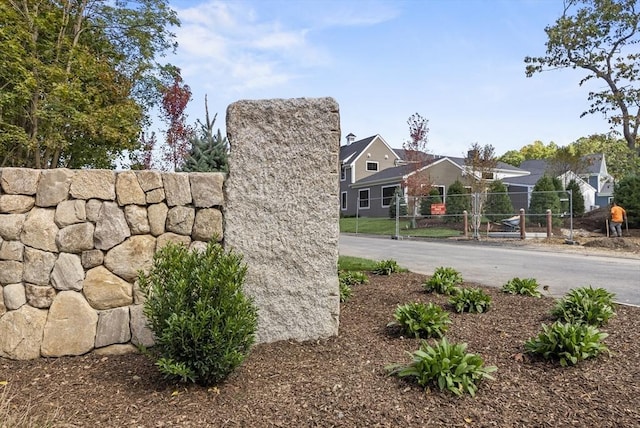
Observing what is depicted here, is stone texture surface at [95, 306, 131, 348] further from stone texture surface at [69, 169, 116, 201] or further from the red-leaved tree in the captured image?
the red-leaved tree

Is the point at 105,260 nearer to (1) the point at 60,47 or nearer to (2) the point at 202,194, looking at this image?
(2) the point at 202,194

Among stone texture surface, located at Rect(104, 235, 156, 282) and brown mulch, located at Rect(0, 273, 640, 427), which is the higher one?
stone texture surface, located at Rect(104, 235, 156, 282)

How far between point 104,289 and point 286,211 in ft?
5.63

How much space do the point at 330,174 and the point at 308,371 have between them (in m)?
1.66

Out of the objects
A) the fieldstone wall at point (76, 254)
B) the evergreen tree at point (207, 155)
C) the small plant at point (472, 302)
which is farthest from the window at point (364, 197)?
the fieldstone wall at point (76, 254)

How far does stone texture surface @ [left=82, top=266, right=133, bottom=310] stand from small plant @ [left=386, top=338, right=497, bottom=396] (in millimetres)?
2436

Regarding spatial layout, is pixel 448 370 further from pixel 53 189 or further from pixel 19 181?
pixel 19 181

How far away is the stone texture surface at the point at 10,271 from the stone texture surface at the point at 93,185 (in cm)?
Answer: 75

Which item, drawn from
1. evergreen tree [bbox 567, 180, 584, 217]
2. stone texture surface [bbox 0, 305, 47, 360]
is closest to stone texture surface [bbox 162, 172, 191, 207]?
stone texture surface [bbox 0, 305, 47, 360]

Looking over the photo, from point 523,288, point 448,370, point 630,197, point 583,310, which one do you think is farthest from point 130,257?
point 630,197

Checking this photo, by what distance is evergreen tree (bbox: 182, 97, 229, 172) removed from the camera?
578 cm

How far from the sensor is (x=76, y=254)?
3662mm

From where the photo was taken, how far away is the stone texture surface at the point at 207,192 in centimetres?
381

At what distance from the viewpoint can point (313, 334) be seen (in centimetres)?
376
